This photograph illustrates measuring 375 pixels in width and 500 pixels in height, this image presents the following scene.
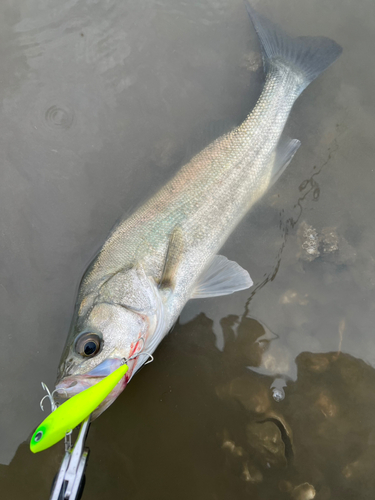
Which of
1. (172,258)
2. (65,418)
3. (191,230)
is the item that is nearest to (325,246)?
(191,230)

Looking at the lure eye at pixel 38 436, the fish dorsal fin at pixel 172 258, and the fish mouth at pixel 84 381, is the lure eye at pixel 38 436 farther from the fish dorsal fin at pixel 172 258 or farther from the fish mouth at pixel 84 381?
the fish dorsal fin at pixel 172 258

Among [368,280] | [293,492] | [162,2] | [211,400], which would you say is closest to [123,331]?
[211,400]

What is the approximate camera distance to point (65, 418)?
173 cm

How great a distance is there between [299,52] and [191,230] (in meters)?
2.03

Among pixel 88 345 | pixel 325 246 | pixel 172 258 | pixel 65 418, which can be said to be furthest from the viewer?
pixel 325 246

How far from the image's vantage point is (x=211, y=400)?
2.81 metres

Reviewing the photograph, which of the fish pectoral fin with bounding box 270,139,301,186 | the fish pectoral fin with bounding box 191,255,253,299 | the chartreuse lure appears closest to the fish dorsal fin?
the fish pectoral fin with bounding box 191,255,253,299

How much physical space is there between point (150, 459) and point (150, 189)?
239 centimetres

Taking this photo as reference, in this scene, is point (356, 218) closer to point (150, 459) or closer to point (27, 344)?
point (150, 459)

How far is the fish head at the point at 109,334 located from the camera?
7.00 ft

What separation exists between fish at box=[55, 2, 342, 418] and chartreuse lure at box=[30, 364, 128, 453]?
39 centimetres

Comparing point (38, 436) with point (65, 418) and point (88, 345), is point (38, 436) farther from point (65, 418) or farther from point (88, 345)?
point (88, 345)

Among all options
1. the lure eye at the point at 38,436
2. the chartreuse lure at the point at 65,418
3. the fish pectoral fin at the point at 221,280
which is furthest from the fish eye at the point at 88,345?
the fish pectoral fin at the point at 221,280

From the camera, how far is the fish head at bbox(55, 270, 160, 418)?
7.00 ft
